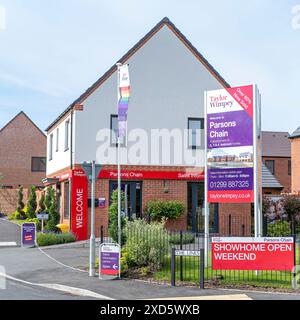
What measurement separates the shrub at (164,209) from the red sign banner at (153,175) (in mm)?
1193

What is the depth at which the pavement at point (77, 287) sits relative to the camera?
11.8m

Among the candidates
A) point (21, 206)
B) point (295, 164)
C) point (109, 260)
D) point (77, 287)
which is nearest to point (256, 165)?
point (109, 260)

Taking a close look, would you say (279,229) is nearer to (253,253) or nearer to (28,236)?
(28,236)

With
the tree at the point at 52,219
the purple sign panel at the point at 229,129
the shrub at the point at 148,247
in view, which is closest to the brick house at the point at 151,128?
the tree at the point at 52,219

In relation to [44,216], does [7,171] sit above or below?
above

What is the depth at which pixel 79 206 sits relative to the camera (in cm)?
2464

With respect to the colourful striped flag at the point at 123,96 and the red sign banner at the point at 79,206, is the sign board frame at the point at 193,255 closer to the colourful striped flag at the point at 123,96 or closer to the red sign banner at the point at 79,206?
the colourful striped flag at the point at 123,96

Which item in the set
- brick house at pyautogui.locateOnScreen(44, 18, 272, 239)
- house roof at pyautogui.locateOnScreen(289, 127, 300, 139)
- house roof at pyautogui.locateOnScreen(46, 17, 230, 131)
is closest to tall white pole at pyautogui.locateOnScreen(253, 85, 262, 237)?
brick house at pyautogui.locateOnScreen(44, 18, 272, 239)

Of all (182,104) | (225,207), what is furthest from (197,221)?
(182,104)

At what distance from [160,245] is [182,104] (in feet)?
42.4

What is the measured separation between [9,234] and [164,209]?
28.9 ft

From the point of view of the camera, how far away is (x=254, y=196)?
14906 millimetres

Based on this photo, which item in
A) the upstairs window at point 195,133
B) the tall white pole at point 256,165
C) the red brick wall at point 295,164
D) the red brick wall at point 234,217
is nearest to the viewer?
the tall white pole at point 256,165
